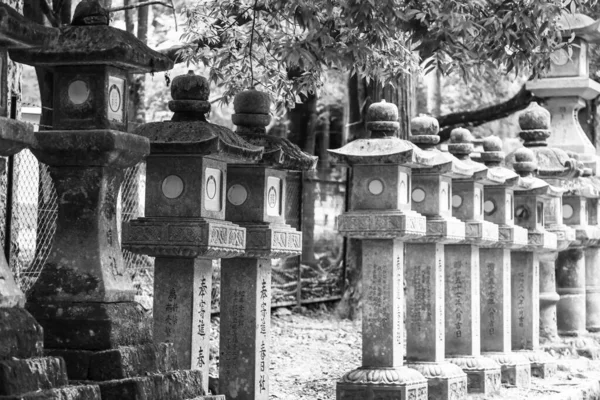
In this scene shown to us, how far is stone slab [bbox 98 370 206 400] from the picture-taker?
6535 mm

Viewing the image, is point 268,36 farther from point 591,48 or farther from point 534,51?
point 591,48

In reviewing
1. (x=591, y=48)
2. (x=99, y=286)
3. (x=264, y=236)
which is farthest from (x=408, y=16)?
(x=591, y=48)

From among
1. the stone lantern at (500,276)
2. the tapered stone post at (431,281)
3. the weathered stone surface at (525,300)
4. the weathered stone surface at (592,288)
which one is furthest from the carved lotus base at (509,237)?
the weathered stone surface at (592,288)

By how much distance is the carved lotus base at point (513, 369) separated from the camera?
13.0 metres

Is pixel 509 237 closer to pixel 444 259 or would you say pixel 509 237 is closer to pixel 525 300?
pixel 525 300

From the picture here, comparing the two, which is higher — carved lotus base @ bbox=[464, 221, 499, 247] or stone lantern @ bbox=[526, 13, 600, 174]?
stone lantern @ bbox=[526, 13, 600, 174]

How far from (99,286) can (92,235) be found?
0.31m

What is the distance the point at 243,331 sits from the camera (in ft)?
28.8

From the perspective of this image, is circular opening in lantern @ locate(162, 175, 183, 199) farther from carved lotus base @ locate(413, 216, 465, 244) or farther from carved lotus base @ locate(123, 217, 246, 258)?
carved lotus base @ locate(413, 216, 465, 244)

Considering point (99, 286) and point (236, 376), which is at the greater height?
point (99, 286)

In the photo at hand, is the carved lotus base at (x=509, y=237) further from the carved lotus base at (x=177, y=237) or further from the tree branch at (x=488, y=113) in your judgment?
the tree branch at (x=488, y=113)

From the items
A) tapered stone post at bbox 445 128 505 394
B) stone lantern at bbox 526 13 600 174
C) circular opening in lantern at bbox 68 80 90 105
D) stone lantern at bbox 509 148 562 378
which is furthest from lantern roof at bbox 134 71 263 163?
stone lantern at bbox 526 13 600 174

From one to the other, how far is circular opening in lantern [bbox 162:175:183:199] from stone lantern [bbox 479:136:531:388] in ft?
20.0

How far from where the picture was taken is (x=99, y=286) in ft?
22.6
